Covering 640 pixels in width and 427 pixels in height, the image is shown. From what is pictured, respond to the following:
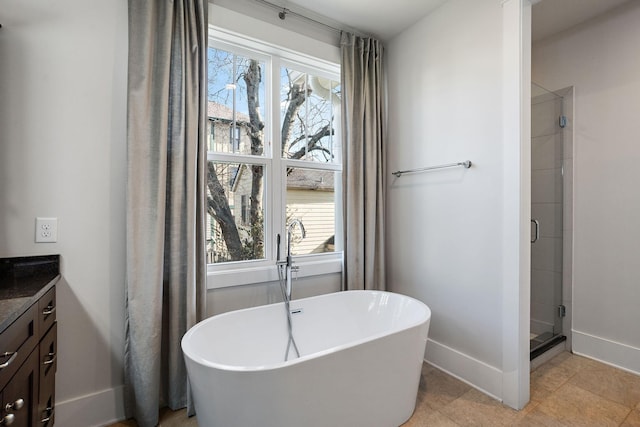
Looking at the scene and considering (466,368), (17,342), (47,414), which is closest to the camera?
(17,342)

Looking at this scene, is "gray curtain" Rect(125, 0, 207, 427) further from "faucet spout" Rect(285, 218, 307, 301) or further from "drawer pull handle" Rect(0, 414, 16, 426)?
"drawer pull handle" Rect(0, 414, 16, 426)

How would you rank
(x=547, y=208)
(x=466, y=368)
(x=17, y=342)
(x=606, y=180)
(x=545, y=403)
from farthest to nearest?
(x=547, y=208), (x=606, y=180), (x=466, y=368), (x=545, y=403), (x=17, y=342)

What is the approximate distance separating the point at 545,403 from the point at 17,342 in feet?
8.45

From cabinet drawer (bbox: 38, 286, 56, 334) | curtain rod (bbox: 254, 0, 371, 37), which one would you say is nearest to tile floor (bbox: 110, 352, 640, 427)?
cabinet drawer (bbox: 38, 286, 56, 334)

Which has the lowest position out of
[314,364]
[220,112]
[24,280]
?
[314,364]

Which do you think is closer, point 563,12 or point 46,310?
point 46,310

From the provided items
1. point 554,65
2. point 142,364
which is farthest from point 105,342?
point 554,65

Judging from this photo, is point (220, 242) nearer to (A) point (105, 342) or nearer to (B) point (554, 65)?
(A) point (105, 342)

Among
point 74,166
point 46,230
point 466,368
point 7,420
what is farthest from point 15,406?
point 466,368

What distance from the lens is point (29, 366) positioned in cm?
102

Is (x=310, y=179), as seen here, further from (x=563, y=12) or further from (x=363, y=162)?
(x=563, y=12)

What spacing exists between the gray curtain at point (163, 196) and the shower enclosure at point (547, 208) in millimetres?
2684

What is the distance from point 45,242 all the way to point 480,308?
2.57 meters

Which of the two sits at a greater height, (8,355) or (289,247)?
(289,247)
